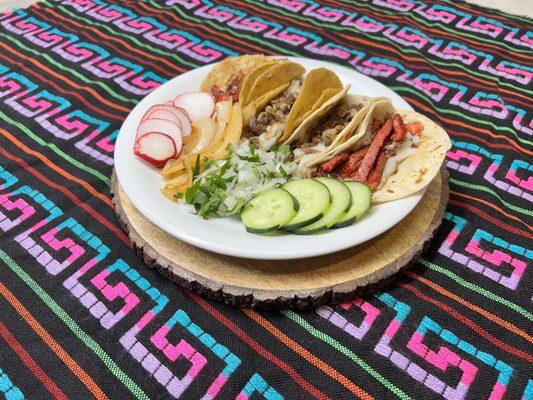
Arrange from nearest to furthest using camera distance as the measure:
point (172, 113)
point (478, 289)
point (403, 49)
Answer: point (478, 289), point (172, 113), point (403, 49)

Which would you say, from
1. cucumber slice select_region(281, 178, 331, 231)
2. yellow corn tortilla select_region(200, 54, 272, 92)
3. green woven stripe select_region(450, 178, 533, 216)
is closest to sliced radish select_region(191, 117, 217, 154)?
yellow corn tortilla select_region(200, 54, 272, 92)

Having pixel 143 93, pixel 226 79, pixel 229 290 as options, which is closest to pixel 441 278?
pixel 229 290

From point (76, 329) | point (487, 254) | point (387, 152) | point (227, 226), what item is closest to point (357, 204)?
point (387, 152)

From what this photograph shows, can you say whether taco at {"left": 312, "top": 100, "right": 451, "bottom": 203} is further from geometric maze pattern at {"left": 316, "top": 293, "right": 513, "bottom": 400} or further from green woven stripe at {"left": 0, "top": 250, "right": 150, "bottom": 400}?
green woven stripe at {"left": 0, "top": 250, "right": 150, "bottom": 400}

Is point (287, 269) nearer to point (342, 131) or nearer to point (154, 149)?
point (342, 131)

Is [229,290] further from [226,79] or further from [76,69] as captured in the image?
[76,69]

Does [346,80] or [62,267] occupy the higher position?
[346,80]

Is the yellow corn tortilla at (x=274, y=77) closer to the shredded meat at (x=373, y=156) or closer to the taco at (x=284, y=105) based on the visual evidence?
the taco at (x=284, y=105)
